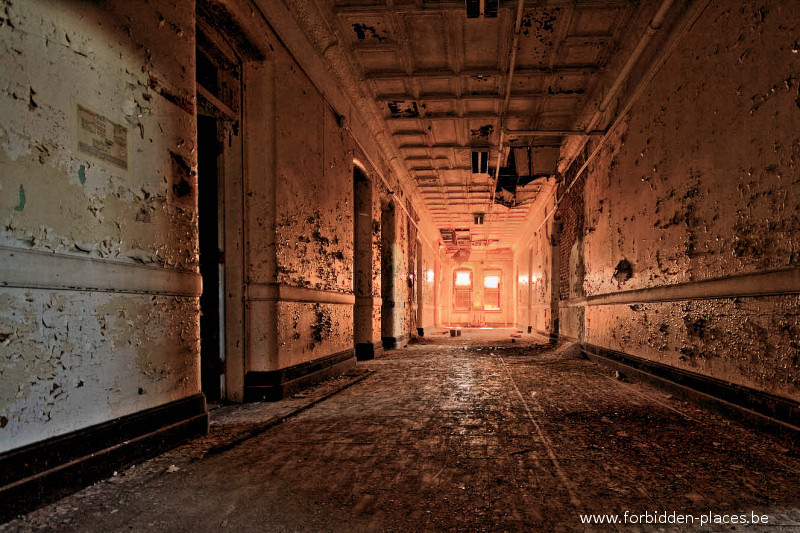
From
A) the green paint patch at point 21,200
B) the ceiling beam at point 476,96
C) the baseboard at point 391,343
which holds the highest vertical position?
the ceiling beam at point 476,96

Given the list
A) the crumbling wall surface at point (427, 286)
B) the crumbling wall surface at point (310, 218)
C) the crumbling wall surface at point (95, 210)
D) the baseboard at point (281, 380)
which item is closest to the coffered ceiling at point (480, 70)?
the crumbling wall surface at point (310, 218)

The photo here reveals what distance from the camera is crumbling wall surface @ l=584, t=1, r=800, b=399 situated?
8.50ft

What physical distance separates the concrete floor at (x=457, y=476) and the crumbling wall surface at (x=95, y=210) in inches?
18.8

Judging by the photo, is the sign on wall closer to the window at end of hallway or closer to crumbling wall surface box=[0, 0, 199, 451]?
crumbling wall surface box=[0, 0, 199, 451]

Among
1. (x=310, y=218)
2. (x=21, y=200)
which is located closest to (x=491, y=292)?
(x=310, y=218)

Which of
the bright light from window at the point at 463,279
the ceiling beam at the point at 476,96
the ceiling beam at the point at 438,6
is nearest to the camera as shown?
the ceiling beam at the point at 438,6

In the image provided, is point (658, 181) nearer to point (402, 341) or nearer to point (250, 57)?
point (250, 57)

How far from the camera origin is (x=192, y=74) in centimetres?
276

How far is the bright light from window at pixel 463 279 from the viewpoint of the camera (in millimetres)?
24272

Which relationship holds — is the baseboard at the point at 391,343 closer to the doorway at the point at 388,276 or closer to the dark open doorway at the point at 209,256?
the doorway at the point at 388,276

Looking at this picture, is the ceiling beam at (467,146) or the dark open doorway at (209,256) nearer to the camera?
the dark open doorway at (209,256)

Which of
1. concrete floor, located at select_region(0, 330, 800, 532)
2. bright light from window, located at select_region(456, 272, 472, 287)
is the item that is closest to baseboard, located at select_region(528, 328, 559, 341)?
concrete floor, located at select_region(0, 330, 800, 532)

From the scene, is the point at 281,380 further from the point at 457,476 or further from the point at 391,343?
the point at 391,343

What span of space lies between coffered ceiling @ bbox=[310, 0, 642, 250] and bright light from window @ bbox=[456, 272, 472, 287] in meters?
14.8
